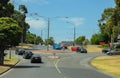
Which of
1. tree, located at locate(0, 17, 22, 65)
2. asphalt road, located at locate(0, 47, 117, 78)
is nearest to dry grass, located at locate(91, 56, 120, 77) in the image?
asphalt road, located at locate(0, 47, 117, 78)

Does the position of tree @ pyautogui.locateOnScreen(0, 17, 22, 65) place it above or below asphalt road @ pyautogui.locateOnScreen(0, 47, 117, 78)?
above

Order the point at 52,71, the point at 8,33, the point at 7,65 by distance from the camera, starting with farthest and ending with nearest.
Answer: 1. the point at 7,65
2. the point at 8,33
3. the point at 52,71

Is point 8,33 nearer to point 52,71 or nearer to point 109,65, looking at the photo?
point 52,71

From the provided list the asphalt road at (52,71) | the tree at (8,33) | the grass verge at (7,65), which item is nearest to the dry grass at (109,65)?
the asphalt road at (52,71)

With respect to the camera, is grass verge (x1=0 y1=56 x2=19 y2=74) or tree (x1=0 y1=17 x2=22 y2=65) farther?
tree (x1=0 y1=17 x2=22 y2=65)

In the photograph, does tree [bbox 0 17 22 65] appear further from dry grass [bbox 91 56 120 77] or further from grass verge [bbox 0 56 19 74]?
dry grass [bbox 91 56 120 77]

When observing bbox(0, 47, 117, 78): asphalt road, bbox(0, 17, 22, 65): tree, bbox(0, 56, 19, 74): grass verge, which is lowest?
bbox(0, 47, 117, 78): asphalt road

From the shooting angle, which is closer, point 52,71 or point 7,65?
point 52,71

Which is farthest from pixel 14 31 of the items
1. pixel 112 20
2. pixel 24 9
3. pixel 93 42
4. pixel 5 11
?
pixel 93 42

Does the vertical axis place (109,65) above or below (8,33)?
below

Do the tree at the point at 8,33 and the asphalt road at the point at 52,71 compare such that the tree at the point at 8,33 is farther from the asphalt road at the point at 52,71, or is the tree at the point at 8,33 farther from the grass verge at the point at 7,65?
the asphalt road at the point at 52,71

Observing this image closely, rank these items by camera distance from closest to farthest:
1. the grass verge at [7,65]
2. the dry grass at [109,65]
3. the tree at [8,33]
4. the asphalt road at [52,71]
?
the asphalt road at [52,71] < the grass verge at [7,65] < the dry grass at [109,65] < the tree at [8,33]

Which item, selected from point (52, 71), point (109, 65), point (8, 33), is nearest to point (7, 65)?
point (8, 33)

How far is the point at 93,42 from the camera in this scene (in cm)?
18100
